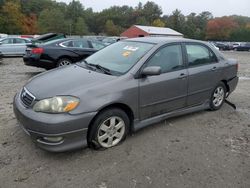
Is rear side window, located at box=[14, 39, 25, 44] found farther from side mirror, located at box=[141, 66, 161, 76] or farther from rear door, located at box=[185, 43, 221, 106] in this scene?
side mirror, located at box=[141, 66, 161, 76]

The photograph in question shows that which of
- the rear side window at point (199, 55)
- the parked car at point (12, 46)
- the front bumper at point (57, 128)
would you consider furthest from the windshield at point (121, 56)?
the parked car at point (12, 46)

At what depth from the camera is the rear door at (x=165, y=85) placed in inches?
156

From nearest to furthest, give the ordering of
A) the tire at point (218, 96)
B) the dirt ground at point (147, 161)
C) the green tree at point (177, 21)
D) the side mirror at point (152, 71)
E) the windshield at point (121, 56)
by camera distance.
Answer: the dirt ground at point (147, 161), the side mirror at point (152, 71), the windshield at point (121, 56), the tire at point (218, 96), the green tree at point (177, 21)

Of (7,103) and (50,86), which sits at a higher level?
(50,86)

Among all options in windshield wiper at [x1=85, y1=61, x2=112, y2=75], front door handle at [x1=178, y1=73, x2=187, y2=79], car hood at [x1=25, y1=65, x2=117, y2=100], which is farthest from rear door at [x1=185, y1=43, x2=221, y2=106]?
car hood at [x1=25, y1=65, x2=117, y2=100]

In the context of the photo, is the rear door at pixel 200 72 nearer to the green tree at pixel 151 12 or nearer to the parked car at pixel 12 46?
the parked car at pixel 12 46

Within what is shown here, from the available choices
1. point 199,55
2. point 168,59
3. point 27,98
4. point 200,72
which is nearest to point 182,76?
point 168,59

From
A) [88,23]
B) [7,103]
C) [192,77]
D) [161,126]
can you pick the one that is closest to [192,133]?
[161,126]

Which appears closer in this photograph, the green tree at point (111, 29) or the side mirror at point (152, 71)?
the side mirror at point (152, 71)

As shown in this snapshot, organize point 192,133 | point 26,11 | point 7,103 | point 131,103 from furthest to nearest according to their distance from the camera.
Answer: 1. point 26,11
2. point 7,103
3. point 192,133
4. point 131,103

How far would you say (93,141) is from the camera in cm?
351

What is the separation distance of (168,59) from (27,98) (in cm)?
225

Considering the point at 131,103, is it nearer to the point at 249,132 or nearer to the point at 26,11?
the point at 249,132

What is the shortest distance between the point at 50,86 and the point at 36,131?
0.66 meters
